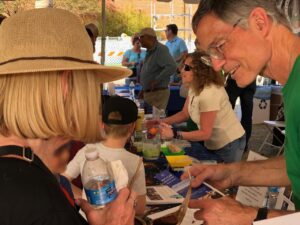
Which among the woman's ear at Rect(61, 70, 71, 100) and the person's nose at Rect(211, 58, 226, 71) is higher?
the person's nose at Rect(211, 58, 226, 71)

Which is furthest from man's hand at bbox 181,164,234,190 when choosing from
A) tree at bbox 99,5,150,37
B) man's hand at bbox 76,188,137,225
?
tree at bbox 99,5,150,37

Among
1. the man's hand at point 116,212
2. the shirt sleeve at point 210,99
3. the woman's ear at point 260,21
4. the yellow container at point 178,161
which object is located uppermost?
the woman's ear at point 260,21

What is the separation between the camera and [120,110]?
2.17 metres

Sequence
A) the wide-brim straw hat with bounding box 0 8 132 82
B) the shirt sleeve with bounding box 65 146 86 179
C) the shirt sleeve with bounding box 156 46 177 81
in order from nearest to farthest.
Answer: the wide-brim straw hat with bounding box 0 8 132 82
the shirt sleeve with bounding box 65 146 86 179
the shirt sleeve with bounding box 156 46 177 81

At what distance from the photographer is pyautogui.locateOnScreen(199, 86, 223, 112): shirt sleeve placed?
296 centimetres

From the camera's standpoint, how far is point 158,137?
2.82 metres

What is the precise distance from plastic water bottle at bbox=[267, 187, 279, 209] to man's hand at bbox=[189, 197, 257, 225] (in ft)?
1.73

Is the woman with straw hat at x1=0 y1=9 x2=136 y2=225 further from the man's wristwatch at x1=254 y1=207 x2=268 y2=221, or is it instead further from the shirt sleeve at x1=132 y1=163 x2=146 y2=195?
the shirt sleeve at x1=132 y1=163 x2=146 y2=195

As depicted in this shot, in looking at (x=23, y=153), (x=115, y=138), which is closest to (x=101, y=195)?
(x=23, y=153)

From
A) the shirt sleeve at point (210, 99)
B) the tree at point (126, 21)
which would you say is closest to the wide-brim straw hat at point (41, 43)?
the shirt sleeve at point (210, 99)

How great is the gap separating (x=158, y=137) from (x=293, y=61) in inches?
64.4

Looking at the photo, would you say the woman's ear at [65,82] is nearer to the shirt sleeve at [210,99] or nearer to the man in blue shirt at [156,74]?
the shirt sleeve at [210,99]

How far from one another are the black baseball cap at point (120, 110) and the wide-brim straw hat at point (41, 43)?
1.11m

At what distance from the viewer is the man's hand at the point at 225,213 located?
4.20ft
